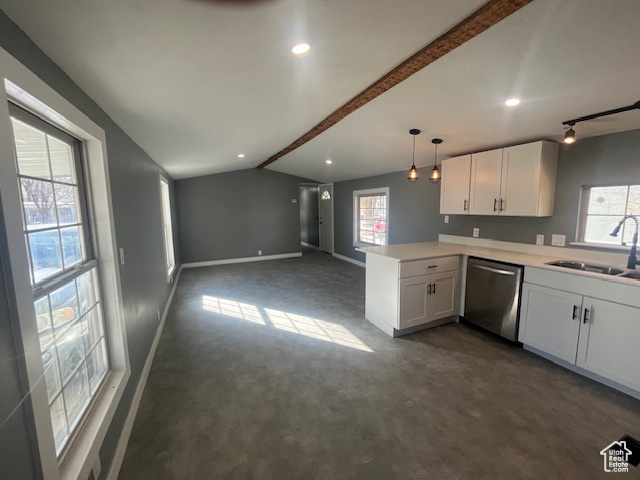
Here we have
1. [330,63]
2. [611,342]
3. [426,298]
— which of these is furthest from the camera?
[426,298]

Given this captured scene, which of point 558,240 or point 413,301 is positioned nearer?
point 558,240

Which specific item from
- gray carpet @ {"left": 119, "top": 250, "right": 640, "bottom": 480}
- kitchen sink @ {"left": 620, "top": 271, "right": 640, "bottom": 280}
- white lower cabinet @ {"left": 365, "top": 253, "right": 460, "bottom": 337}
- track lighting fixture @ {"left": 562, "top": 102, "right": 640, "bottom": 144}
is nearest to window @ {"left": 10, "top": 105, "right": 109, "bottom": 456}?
gray carpet @ {"left": 119, "top": 250, "right": 640, "bottom": 480}

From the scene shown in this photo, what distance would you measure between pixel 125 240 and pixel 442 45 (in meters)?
2.55

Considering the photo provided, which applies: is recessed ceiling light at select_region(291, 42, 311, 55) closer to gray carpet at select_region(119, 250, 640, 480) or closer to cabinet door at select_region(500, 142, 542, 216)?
gray carpet at select_region(119, 250, 640, 480)

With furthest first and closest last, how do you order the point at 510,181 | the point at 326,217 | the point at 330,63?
the point at 326,217 → the point at 510,181 → the point at 330,63

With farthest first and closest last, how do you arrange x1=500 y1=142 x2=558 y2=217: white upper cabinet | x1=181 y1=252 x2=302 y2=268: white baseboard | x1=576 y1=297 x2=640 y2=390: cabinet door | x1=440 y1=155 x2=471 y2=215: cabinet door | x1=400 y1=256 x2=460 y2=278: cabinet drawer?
1. x1=181 y1=252 x2=302 y2=268: white baseboard
2. x1=440 y1=155 x2=471 y2=215: cabinet door
3. x1=400 y1=256 x2=460 y2=278: cabinet drawer
4. x1=500 y1=142 x2=558 y2=217: white upper cabinet
5. x1=576 y1=297 x2=640 y2=390: cabinet door

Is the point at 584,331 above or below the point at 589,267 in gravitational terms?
below

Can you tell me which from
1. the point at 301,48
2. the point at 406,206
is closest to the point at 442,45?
the point at 301,48

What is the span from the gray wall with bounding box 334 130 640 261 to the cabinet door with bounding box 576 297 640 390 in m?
0.94

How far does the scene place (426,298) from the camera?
3211mm

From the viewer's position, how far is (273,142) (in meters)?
4.24

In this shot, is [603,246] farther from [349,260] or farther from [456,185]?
[349,260]

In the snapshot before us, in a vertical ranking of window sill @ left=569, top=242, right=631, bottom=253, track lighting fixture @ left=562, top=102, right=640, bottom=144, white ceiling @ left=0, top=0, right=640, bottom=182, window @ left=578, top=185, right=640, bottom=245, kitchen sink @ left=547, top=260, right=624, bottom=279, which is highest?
white ceiling @ left=0, top=0, right=640, bottom=182

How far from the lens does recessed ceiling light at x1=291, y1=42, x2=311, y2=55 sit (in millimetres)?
1579
